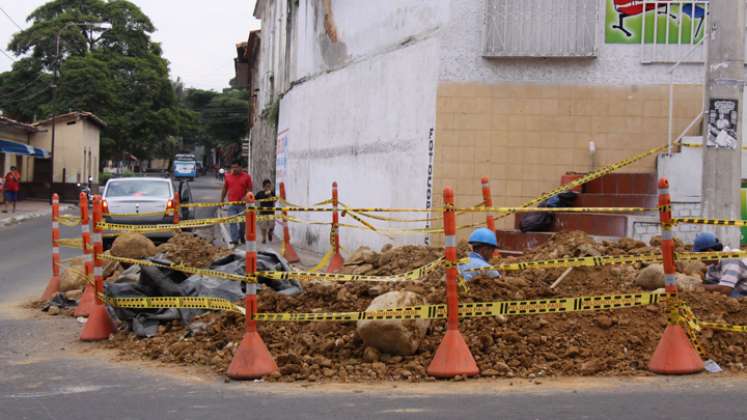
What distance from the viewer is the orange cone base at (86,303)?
416 inches

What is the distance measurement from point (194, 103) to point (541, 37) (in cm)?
9106

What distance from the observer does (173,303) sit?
8.34m

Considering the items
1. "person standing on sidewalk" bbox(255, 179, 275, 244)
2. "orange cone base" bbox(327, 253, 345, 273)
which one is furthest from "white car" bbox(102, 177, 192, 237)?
"orange cone base" bbox(327, 253, 345, 273)

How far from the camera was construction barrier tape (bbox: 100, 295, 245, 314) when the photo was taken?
777 cm

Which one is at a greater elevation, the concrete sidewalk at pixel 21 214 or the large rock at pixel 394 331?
the large rock at pixel 394 331

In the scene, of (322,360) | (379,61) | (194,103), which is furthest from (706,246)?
(194,103)

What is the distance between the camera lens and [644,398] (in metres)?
5.81

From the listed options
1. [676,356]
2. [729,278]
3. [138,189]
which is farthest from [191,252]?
[138,189]

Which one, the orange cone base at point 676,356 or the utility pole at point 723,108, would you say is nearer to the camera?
the orange cone base at point 676,356

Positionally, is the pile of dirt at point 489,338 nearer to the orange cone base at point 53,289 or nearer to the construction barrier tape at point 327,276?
the construction barrier tape at point 327,276

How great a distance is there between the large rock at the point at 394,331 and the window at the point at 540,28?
8.21 m

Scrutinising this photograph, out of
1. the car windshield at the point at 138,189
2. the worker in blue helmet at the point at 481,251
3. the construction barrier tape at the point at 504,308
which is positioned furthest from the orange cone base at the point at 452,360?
the car windshield at the point at 138,189

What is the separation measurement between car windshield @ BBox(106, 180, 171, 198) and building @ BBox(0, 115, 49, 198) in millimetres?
20886

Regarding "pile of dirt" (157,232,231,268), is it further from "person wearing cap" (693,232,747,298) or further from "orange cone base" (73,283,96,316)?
"person wearing cap" (693,232,747,298)
